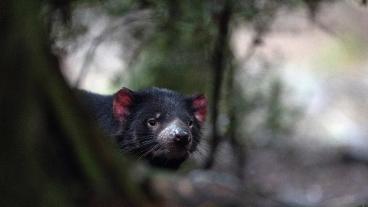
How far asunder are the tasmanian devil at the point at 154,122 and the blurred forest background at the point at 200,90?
0.29m

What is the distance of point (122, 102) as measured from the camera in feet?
26.8

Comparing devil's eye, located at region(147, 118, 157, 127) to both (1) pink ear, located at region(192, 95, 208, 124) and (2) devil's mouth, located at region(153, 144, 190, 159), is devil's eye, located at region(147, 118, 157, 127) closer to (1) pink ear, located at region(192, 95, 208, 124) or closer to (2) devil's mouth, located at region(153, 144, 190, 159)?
(2) devil's mouth, located at region(153, 144, 190, 159)

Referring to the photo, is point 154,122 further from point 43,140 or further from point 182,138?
point 43,140

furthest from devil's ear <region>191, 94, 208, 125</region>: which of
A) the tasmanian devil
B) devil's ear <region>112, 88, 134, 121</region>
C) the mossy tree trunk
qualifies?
the mossy tree trunk

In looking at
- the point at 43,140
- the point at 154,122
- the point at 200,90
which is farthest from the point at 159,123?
the point at 43,140

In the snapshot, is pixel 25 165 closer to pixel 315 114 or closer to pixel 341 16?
pixel 315 114

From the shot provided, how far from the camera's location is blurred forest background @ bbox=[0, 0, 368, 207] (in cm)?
426

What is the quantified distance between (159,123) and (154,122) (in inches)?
1.9

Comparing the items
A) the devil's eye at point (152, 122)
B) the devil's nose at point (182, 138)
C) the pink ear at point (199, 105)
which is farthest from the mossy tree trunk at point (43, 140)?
the pink ear at point (199, 105)

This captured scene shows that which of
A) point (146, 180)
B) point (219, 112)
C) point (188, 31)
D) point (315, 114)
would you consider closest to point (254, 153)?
point (315, 114)

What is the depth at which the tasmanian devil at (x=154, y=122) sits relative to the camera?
308 inches

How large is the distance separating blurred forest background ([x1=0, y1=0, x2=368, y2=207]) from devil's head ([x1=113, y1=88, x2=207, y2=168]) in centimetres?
32

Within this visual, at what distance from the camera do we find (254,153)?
46.1 ft

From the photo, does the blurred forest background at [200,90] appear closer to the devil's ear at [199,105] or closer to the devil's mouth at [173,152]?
the devil's mouth at [173,152]
